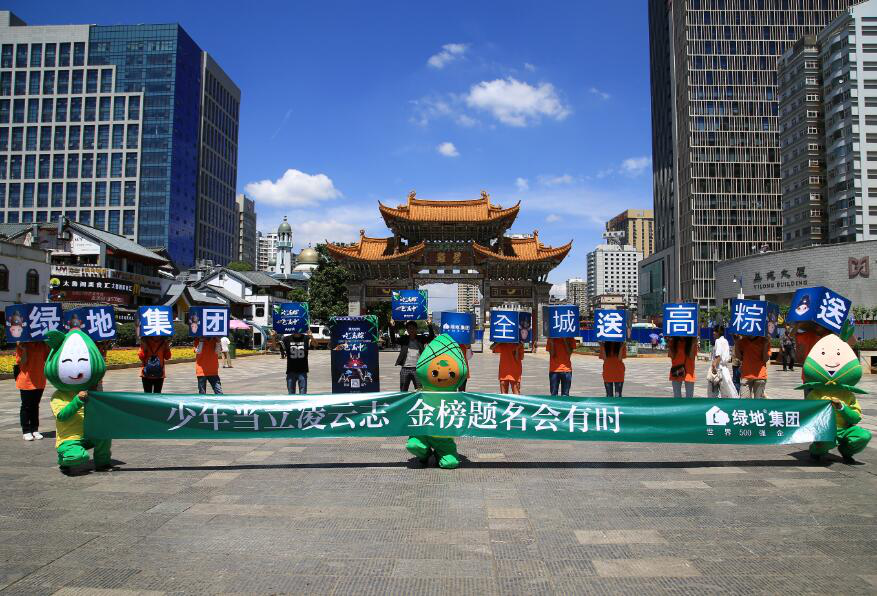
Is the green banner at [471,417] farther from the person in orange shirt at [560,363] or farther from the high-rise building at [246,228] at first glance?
the high-rise building at [246,228]

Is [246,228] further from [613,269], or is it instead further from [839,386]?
[839,386]

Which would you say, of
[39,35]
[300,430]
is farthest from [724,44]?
[39,35]

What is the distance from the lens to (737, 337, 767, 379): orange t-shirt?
949 centimetres

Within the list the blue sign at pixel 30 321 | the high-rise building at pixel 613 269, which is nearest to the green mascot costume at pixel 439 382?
the blue sign at pixel 30 321

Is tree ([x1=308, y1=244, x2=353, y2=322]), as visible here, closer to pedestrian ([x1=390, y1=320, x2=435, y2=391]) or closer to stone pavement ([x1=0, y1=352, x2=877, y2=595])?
pedestrian ([x1=390, y1=320, x2=435, y2=391])

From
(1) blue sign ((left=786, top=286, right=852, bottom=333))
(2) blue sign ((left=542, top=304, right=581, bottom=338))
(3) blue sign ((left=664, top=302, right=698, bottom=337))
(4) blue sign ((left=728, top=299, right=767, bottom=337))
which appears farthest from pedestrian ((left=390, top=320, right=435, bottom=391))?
(1) blue sign ((left=786, top=286, right=852, bottom=333))

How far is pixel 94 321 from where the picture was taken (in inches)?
284

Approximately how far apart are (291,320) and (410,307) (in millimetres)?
2308

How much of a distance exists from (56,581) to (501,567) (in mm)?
2810

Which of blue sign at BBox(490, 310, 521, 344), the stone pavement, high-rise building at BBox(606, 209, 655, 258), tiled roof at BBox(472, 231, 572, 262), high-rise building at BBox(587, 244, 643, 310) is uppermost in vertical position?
high-rise building at BBox(606, 209, 655, 258)

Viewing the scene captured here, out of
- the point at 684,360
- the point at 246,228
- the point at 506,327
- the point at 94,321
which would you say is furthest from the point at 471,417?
the point at 246,228

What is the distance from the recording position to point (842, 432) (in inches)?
263

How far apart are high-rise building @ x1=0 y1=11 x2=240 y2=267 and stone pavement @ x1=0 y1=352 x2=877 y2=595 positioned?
8208 cm

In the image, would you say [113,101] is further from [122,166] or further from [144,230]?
[144,230]
